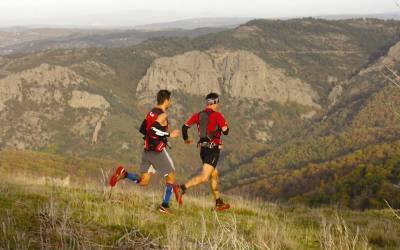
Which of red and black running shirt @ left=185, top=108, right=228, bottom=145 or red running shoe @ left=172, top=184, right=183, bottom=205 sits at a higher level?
red and black running shirt @ left=185, top=108, right=228, bottom=145

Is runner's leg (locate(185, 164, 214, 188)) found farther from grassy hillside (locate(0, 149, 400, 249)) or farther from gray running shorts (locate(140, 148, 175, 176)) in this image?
gray running shorts (locate(140, 148, 175, 176))

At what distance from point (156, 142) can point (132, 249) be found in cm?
413

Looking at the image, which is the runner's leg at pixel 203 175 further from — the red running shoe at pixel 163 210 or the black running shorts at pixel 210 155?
the red running shoe at pixel 163 210

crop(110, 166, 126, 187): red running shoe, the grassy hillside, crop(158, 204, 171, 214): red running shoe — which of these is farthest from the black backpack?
crop(158, 204, 171, 214): red running shoe

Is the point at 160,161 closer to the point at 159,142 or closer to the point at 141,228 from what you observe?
the point at 159,142

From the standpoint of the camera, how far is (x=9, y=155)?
375ft

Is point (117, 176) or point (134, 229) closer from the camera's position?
point (134, 229)

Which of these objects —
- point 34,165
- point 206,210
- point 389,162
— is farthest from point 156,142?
point 34,165

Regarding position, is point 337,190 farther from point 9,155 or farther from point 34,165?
point 9,155

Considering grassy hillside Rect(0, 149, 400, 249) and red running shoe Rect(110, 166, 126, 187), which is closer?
grassy hillside Rect(0, 149, 400, 249)

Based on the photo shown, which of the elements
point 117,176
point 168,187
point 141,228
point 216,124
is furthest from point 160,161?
point 141,228

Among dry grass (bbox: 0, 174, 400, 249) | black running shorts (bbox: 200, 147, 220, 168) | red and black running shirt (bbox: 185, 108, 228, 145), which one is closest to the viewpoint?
dry grass (bbox: 0, 174, 400, 249)

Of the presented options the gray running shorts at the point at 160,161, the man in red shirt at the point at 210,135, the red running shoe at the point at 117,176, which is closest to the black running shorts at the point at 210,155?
the man in red shirt at the point at 210,135

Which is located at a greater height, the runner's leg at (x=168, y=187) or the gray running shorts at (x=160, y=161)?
the gray running shorts at (x=160, y=161)
